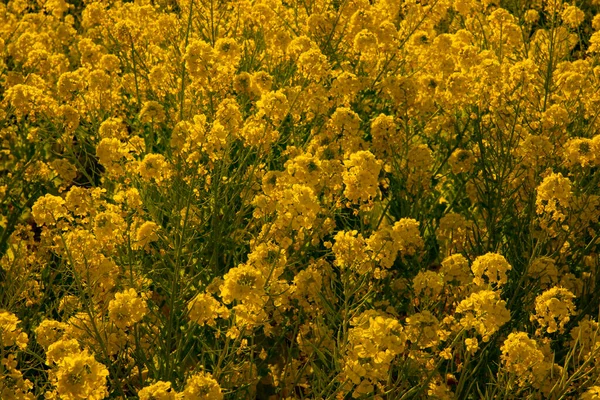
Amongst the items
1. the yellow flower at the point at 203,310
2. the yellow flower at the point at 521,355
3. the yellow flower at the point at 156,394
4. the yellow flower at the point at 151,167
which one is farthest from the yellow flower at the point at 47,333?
the yellow flower at the point at 521,355

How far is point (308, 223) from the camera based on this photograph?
3207mm

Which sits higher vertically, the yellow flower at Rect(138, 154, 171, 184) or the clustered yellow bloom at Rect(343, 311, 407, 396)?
the yellow flower at Rect(138, 154, 171, 184)

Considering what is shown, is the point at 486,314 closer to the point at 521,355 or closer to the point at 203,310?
the point at 521,355

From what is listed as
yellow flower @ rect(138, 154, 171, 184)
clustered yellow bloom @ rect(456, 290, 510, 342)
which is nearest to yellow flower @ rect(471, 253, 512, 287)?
clustered yellow bloom @ rect(456, 290, 510, 342)

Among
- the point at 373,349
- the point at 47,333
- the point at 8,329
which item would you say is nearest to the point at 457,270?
the point at 373,349

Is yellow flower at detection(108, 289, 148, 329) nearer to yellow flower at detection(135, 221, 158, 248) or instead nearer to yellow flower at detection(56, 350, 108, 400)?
yellow flower at detection(56, 350, 108, 400)

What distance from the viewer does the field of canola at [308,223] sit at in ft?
9.93

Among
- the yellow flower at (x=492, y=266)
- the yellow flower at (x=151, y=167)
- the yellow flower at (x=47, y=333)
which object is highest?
the yellow flower at (x=151, y=167)

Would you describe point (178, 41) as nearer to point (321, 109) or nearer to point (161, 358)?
point (321, 109)

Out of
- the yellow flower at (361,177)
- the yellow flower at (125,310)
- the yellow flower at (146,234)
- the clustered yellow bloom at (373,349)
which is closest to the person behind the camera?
the clustered yellow bloom at (373,349)

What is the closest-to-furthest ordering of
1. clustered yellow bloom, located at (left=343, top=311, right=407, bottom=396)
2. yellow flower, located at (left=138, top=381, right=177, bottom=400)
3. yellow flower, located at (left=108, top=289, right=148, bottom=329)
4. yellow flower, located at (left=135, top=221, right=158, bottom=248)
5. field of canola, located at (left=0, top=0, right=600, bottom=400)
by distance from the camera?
yellow flower, located at (left=138, top=381, right=177, bottom=400)
clustered yellow bloom, located at (left=343, top=311, right=407, bottom=396)
yellow flower, located at (left=108, top=289, right=148, bottom=329)
field of canola, located at (left=0, top=0, right=600, bottom=400)
yellow flower, located at (left=135, top=221, right=158, bottom=248)

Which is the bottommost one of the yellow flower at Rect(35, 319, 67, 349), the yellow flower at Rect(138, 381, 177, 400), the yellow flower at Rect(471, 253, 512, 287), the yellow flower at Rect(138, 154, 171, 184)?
the yellow flower at Rect(35, 319, 67, 349)

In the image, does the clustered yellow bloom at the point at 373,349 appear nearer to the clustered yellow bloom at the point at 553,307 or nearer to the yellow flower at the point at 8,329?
the clustered yellow bloom at the point at 553,307

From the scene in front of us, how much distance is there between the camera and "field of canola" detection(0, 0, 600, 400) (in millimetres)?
3027
